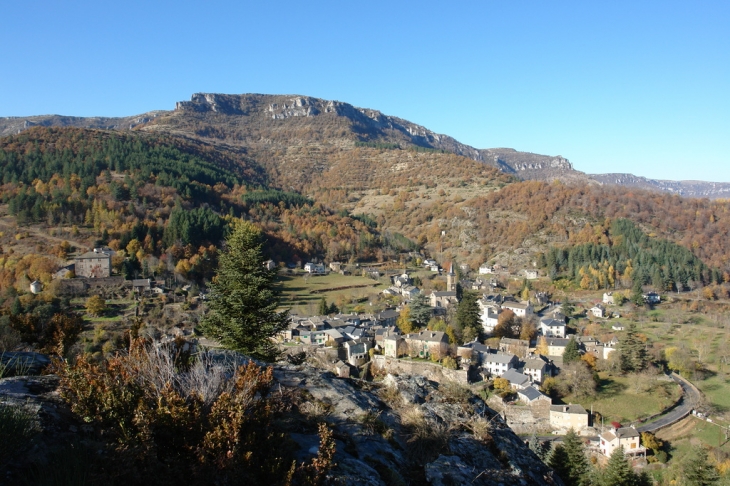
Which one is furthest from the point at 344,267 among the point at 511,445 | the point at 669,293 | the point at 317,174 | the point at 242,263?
the point at 317,174

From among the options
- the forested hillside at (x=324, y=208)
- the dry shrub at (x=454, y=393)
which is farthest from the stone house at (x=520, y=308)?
the dry shrub at (x=454, y=393)

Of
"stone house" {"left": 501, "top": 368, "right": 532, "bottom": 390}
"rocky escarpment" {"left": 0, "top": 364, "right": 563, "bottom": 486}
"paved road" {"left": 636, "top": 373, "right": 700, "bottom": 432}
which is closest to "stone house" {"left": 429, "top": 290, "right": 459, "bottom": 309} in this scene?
"stone house" {"left": 501, "top": 368, "right": 532, "bottom": 390}

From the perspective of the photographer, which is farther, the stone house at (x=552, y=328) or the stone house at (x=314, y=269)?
the stone house at (x=314, y=269)

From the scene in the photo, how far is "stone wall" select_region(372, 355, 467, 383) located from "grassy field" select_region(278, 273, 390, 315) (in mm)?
14408

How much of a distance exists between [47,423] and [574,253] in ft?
229

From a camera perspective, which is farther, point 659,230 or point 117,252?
point 659,230

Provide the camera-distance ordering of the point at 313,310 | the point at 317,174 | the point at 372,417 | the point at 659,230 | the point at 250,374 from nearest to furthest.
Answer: the point at 250,374, the point at 372,417, the point at 313,310, the point at 659,230, the point at 317,174

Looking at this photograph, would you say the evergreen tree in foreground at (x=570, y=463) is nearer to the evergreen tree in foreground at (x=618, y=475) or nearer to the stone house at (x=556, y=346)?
the evergreen tree in foreground at (x=618, y=475)

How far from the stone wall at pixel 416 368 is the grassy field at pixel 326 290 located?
14.4 metres

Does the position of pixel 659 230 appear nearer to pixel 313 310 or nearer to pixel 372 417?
pixel 313 310

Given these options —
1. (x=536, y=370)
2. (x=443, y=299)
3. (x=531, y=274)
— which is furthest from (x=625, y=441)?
(x=531, y=274)

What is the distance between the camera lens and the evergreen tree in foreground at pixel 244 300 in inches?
413

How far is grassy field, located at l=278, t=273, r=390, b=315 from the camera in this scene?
45031 millimetres

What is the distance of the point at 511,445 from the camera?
15.3 ft
